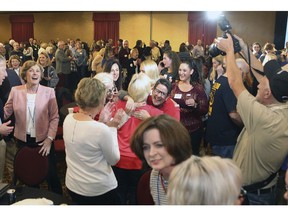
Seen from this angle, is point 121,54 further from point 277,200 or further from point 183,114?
point 277,200

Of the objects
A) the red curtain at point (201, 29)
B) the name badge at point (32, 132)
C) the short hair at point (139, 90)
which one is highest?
the red curtain at point (201, 29)

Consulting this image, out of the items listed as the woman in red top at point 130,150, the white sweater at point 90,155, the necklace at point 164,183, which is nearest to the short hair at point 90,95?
the white sweater at point 90,155

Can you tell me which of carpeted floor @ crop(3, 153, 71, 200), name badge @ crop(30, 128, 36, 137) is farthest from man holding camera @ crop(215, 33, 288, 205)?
carpeted floor @ crop(3, 153, 71, 200)

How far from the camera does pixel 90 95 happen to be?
2061 millimetres

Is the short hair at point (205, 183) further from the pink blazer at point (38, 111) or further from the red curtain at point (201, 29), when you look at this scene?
the red curtain at point (201, 29)

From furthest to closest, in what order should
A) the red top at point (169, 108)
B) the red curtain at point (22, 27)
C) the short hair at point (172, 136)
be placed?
the red curtain at point (22, 27) → the red top at point (169, 108) → the short hair at point (172, 136)

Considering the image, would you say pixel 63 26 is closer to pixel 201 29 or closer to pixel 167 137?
pixel 201 29

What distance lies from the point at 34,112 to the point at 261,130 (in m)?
1.97

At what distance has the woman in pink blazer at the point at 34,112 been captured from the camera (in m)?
2.96

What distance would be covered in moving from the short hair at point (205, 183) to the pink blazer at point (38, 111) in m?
2.11

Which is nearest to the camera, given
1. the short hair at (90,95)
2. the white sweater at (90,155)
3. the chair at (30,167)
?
the white sweater at (90,155)

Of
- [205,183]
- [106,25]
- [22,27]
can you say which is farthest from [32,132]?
[22,27]

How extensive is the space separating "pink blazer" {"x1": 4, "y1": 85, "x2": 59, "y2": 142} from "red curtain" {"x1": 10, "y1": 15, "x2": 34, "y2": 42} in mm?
14670
